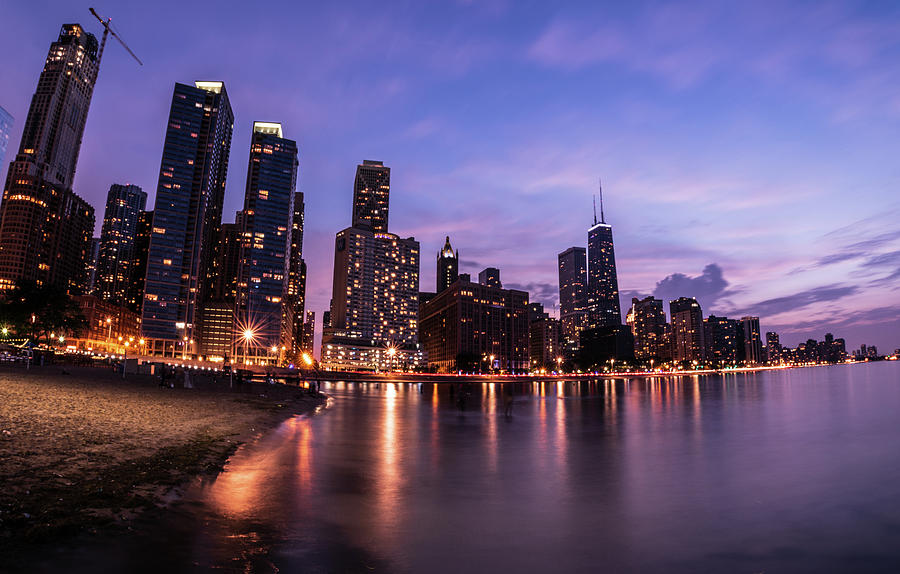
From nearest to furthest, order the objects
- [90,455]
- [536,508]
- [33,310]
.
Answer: [536,508], [90,455], [33,310]

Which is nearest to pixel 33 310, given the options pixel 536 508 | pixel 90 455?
pixel 90 455

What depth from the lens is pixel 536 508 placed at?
48.3ft

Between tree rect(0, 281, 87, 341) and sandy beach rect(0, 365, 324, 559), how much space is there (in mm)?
55319

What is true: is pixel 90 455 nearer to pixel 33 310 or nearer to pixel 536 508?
pixel 536 508

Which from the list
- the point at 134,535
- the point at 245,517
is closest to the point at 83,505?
the point at 134,535

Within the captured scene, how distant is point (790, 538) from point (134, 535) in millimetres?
16088

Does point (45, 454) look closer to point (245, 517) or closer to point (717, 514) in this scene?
point (245, 517)

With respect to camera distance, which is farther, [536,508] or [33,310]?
[33,310]

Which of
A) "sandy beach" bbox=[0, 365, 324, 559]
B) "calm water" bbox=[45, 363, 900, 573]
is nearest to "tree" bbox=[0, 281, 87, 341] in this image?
"sandy beach" bbox=[0, 365, 324, 559]

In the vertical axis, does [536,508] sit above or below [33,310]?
below

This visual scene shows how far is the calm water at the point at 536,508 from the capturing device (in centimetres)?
1039

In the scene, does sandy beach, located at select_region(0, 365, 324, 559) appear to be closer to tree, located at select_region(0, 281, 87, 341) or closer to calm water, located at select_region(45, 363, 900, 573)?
calm water, located at select_region(45, 363, 900, 573)

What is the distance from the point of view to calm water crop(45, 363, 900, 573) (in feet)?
34.1

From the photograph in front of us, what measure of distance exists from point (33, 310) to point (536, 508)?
90.8 meters
